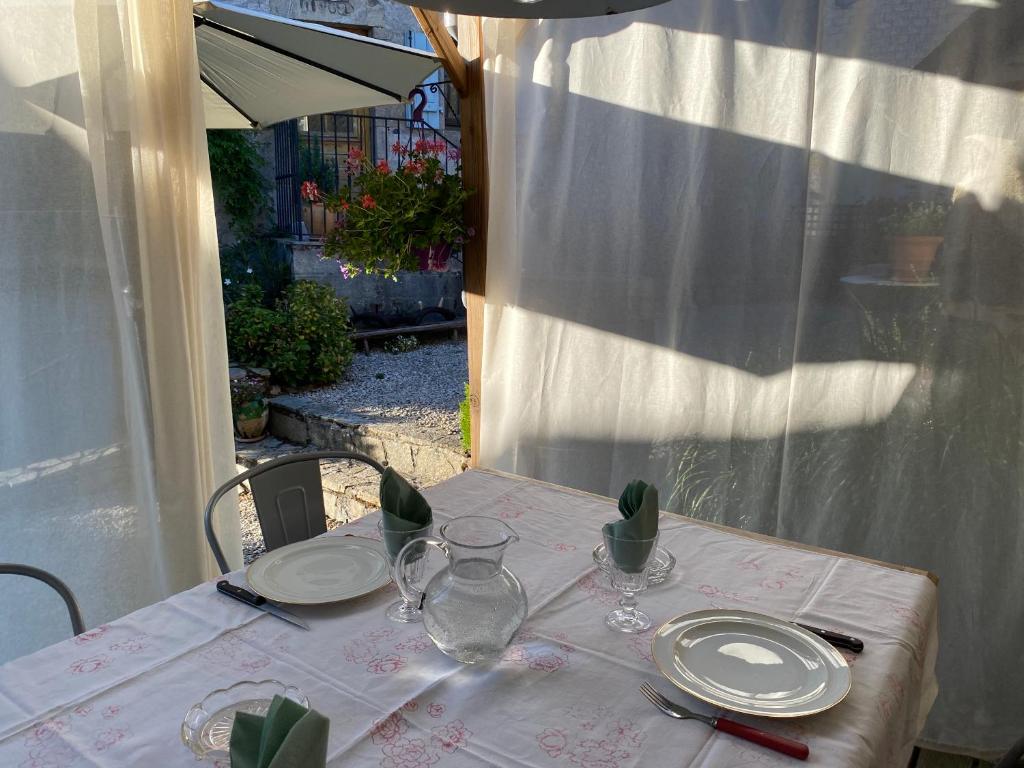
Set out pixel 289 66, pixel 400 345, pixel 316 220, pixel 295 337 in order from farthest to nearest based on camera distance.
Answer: pixel 316 220
pixel 400 345
pixel 295 337
pixel 289 66

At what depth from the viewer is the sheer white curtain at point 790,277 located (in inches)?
71.7

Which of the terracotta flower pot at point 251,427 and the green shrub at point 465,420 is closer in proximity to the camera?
the green shrub at point 465,420

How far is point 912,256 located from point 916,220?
3.4 inches

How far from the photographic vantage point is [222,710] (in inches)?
35.4

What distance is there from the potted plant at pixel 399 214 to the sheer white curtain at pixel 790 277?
18 cm

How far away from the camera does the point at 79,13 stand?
1.69 m

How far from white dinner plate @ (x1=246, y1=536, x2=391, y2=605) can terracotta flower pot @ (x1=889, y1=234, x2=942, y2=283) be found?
143 centimetres

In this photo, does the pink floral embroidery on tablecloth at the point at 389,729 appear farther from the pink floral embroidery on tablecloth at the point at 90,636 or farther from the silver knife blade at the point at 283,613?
the pink floral embroidery on tablecloth at the point at 90,636

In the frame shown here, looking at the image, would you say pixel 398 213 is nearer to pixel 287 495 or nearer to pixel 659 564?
pixel 287 495

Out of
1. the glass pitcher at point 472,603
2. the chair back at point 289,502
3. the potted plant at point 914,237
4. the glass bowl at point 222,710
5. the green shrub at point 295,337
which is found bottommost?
the green shrub at point 295,337

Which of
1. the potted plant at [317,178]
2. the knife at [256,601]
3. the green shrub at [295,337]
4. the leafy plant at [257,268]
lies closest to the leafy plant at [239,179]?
the leafy plant at [257,268]

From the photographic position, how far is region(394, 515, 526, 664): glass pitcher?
0.99m

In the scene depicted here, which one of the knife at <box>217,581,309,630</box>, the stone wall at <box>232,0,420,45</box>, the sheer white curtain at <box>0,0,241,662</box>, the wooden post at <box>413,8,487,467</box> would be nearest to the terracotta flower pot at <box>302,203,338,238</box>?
the stone wall at <box>232,0,420,45</box>

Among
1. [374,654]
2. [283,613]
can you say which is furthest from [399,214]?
[374,654]
